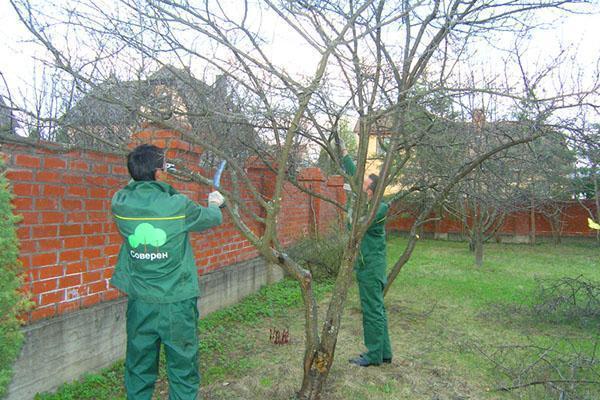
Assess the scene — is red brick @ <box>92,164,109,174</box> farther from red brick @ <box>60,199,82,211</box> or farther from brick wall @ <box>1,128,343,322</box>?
red brick @ <box>60,199,82,211</box>

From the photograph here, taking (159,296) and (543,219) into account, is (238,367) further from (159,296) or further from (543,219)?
(543,219)

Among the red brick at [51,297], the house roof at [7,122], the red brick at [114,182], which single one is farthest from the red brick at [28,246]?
the red brick at [114,182]

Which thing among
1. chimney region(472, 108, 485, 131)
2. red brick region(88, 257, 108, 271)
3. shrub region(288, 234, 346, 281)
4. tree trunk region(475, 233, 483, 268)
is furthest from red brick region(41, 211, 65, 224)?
tree trunk region(475, 233, 483, 268)

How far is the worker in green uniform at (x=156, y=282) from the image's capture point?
9.50 feet

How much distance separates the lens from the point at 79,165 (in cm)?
390

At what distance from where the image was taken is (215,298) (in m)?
6.02

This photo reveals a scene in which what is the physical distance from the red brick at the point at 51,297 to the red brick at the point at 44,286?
0.04 meters

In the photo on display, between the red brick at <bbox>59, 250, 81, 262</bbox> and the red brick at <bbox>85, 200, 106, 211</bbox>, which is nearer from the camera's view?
the red brick at <bbox>59, 250, 81, 262</bbox>

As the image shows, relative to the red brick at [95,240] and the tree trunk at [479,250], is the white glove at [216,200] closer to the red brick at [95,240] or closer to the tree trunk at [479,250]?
the red brick at [95,240]

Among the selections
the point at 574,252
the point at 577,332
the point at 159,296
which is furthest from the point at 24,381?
the point at 574,252

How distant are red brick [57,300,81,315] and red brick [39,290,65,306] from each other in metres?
0.05

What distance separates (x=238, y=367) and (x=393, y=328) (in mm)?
2194

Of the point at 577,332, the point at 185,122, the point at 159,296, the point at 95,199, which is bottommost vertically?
the point at 577,332

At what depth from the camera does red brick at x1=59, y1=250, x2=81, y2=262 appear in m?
3.70
